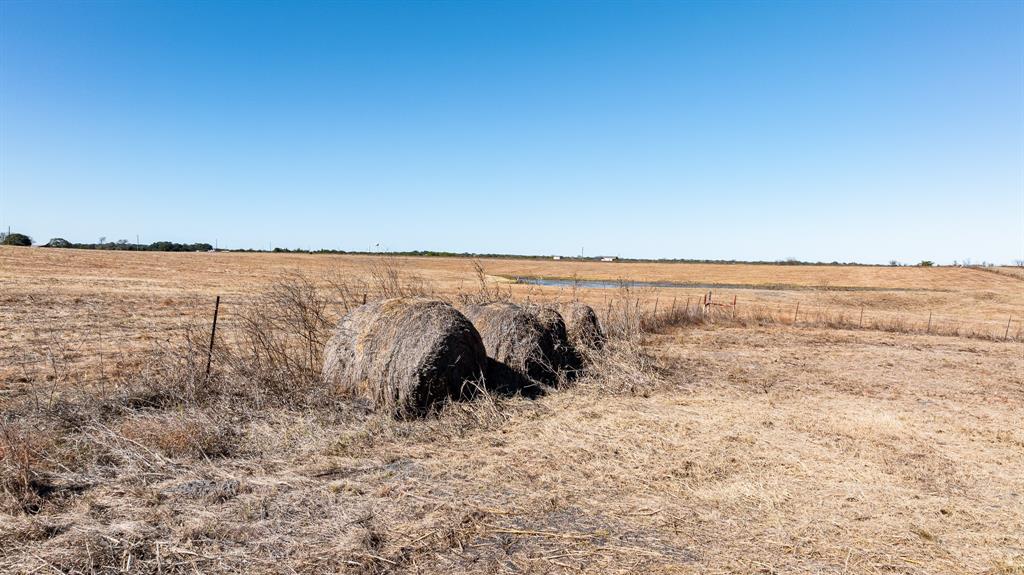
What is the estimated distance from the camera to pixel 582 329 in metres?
11.2

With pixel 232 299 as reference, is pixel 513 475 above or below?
below

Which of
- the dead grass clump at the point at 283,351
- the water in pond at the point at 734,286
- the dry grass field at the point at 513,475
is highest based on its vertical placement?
the water in pond at the point at 734,286

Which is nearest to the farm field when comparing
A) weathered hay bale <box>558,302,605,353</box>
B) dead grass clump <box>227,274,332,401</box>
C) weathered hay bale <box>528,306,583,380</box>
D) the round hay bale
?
weathered hay bale <box>558,302,605,353</box>

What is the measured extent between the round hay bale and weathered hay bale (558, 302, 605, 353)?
4.26 ft

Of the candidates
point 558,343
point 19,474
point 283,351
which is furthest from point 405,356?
point 19,474

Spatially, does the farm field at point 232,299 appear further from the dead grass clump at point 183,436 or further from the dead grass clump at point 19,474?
the dead grass clump at point 19,474

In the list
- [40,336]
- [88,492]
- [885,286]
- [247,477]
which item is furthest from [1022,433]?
[885,286]

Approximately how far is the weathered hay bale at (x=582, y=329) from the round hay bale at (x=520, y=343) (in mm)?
1299

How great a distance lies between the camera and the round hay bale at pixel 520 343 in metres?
9.06

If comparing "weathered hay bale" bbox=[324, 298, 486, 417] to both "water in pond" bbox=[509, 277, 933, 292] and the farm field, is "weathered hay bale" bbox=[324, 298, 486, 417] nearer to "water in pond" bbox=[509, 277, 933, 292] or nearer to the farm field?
the farm field

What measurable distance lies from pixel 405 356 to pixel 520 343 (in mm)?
2412

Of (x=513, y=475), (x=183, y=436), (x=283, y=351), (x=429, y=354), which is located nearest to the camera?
(x=513, y=475)

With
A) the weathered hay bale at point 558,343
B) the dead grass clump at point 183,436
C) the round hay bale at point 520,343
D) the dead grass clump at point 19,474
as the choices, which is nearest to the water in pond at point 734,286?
the weathered hay bale at point 558,343

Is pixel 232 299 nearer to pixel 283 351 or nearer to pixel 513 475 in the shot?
pixel 283 351
